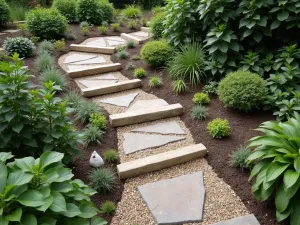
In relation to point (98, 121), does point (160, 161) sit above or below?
below

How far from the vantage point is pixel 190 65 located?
4723mm

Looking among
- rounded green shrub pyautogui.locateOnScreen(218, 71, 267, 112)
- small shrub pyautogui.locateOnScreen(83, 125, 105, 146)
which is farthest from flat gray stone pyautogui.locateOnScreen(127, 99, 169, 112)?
rounded green shrub pyautogui.locateOnScreen(218, 71, 267, 112)

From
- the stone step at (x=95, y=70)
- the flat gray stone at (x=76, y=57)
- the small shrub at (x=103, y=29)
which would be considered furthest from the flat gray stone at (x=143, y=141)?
the small shrub at (x=103, y=29)

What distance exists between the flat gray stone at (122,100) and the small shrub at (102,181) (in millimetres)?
1663

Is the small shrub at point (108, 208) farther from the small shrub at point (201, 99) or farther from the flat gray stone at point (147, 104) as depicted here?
the small shrub at point (201, 99)

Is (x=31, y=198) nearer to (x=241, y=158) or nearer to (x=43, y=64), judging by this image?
(x=241, y=158)

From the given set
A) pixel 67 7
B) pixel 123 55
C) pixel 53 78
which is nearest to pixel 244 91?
pixel 53 78

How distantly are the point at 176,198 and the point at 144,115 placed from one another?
58.8 inches

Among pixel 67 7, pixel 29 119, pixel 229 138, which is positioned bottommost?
pixel 229 138

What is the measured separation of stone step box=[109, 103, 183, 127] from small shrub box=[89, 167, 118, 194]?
1.08m

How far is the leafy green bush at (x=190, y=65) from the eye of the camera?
4688 mm

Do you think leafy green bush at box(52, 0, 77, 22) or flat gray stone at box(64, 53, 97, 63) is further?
leafy green bush at box(52, 0, 77, 22)

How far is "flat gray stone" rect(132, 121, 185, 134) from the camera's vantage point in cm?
382

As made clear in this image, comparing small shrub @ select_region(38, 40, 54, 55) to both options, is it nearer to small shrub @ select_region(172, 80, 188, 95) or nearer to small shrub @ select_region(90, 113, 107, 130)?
small shrub @ select_region(90, 113, 107, 130)
